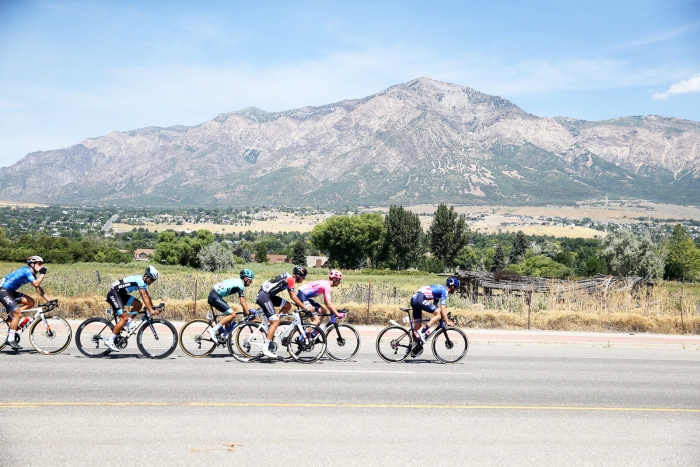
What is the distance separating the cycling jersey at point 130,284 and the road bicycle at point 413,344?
5.19 m

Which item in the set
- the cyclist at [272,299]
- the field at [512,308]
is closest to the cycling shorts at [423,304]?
the cyclist at [272,299]

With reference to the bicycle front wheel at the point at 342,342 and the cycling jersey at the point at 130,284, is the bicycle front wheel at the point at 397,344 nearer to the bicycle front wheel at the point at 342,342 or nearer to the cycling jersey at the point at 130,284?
the bicycle front wheel at the point at 342,342

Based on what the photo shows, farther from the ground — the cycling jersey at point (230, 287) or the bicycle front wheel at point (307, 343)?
the cycling jersey at point (230, 287)

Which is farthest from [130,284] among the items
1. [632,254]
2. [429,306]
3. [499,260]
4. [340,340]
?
[499,260]

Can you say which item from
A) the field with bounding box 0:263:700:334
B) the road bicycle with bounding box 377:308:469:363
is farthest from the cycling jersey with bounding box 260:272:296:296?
the field with bounding box 0:263:700:334

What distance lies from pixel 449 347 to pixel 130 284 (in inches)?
276

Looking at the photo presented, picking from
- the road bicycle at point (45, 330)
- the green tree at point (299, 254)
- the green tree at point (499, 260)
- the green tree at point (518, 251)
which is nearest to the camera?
the road bicycle at point (45, 330)

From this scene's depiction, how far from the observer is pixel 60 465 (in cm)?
658

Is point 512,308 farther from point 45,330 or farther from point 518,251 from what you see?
point 518,251

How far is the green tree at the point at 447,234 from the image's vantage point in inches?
4409

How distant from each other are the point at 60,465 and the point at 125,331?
21.6 ft

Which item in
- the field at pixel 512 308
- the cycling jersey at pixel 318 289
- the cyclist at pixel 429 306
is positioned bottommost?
the field at pixel 512 308

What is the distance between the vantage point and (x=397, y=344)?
13.7 metres

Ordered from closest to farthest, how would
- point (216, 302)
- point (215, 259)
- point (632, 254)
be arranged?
point (216, 302)
point (632, 254)
point (215, 259)
